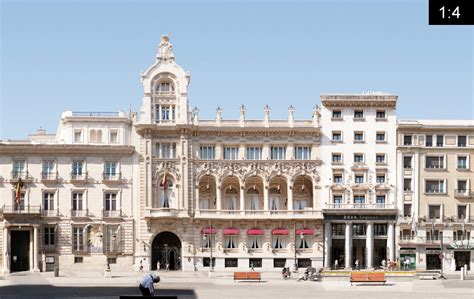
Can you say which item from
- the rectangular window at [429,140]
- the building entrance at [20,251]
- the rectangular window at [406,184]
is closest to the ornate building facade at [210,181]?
the rectangular window at [406,184]

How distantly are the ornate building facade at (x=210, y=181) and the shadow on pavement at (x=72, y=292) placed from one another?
28.3 m

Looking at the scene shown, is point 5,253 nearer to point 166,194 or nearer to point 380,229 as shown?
point 166,194

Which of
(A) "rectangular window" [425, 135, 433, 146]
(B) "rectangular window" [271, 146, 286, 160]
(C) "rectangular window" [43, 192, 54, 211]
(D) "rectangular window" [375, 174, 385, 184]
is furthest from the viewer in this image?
(D) "rectangular window" [375, 174, 385, 184]

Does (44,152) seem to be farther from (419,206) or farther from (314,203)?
(419,206)

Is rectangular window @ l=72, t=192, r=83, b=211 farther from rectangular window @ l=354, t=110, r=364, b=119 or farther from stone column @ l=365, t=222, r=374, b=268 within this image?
rectangular window @ l=354, t=110, r=364, b=119

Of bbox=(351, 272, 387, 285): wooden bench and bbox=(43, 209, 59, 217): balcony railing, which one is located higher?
bbox=(43, 209, 59, 217): balcony railing

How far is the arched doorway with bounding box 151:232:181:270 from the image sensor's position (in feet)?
332

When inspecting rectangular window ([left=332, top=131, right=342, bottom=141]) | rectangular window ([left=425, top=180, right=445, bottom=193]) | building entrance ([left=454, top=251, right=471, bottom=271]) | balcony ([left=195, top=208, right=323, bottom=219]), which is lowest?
building entrance ([left=454, top=251, right=471, bottom=271])

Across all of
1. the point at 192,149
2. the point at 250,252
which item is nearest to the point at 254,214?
the point at 250,252

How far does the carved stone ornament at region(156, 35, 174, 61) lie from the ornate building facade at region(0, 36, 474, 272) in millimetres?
171

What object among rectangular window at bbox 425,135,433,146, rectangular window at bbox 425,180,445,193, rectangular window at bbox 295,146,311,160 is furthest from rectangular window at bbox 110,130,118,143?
rectangular window at bbox 425,180,445,193

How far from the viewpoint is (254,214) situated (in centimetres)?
10188

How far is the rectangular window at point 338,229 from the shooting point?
102 metres

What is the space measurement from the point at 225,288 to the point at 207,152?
115 feet
